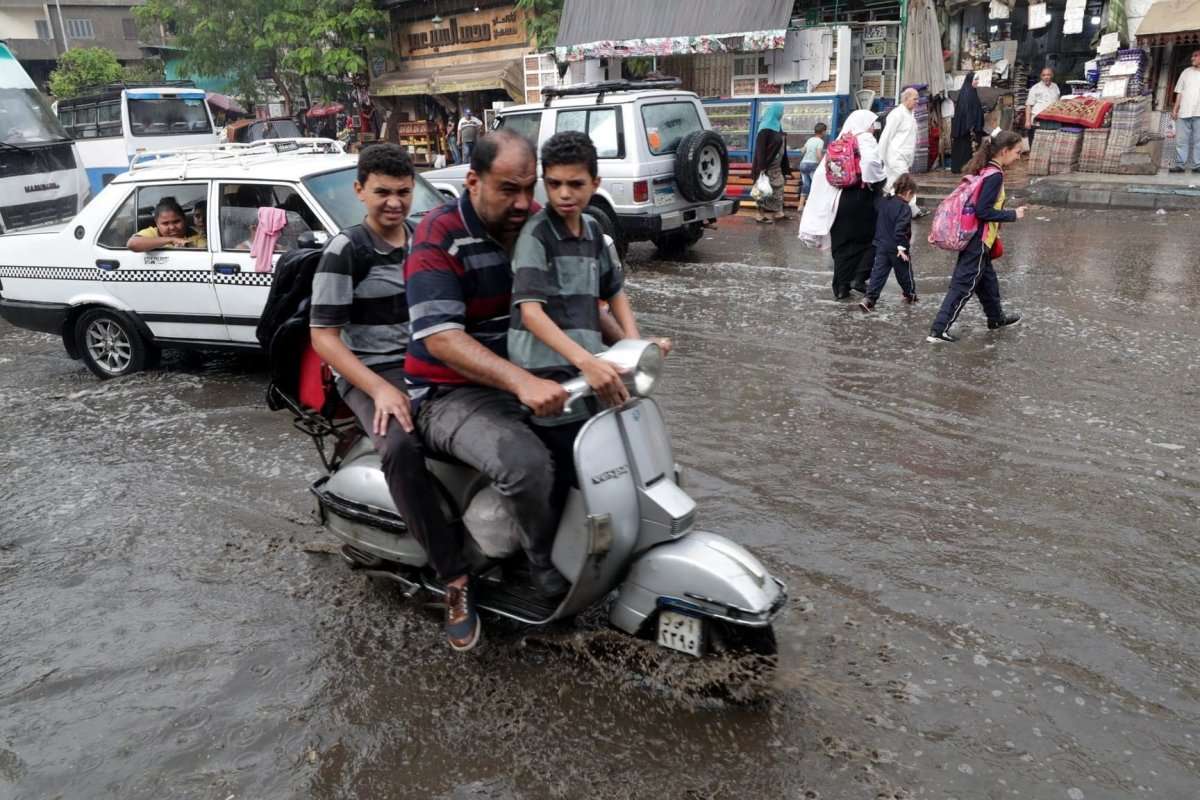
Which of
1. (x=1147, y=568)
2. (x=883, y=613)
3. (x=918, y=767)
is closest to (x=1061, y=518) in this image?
(x=1147, y=568)

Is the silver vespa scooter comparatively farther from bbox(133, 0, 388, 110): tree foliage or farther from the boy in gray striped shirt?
bbox(133, 0, 388, 110): tree foliage

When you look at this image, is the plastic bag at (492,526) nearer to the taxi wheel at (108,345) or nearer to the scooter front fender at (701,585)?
the scooter front fender at (701,585)

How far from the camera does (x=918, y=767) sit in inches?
108

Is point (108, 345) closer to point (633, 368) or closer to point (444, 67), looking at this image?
point (633, 368)

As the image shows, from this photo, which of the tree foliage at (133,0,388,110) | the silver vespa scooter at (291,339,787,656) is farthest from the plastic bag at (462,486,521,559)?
the tree foliage at (133,0,388,110)

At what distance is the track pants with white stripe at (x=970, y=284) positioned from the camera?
22.9 ft

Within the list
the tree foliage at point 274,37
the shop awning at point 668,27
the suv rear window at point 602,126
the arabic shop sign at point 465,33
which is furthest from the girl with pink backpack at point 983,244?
the tree foliage at point 274,37

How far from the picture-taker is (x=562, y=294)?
3.02 meters

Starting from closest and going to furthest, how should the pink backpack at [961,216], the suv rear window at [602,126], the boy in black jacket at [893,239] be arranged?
the pink backpack at [961,216] < the boy in black jacket at [893,239] < the suv rear window at [602,126]

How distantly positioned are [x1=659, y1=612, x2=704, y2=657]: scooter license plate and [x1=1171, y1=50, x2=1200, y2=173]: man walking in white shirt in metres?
13.9

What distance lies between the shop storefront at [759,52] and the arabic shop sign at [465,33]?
21.0ft

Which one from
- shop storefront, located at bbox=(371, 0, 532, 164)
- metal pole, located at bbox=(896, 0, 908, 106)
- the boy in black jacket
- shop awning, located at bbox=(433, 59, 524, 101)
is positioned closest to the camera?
the boy in black jacket

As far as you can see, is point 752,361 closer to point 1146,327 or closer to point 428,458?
point 1146,327

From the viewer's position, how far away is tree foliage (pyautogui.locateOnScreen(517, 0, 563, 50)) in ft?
67.3
